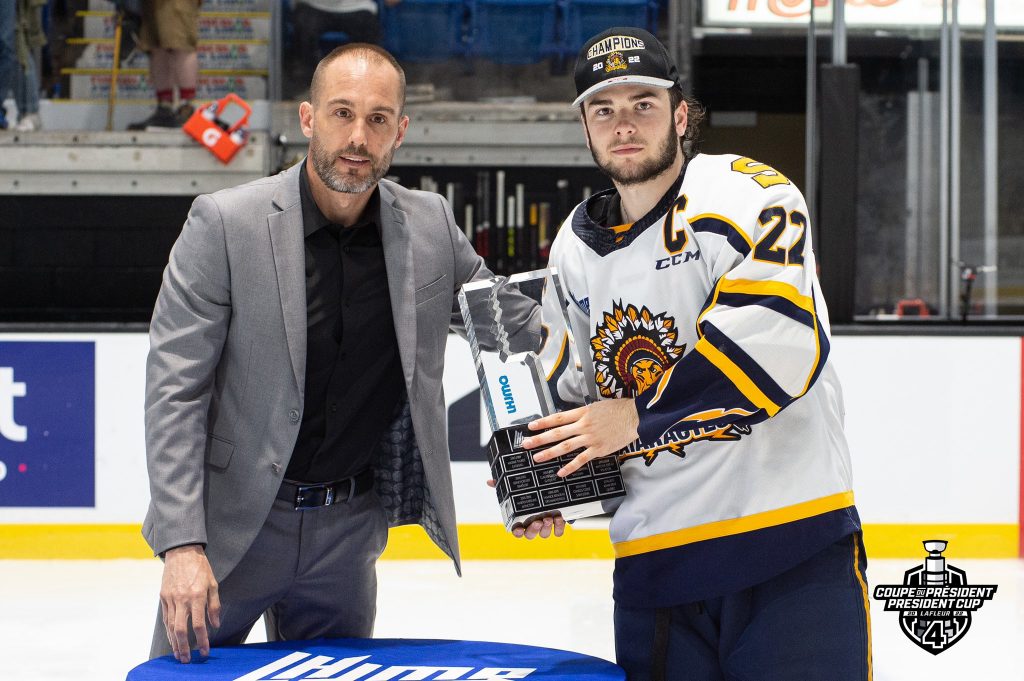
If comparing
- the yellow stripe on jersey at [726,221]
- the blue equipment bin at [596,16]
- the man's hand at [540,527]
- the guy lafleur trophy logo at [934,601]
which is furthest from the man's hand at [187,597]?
the blue equipment bin at [596,16]

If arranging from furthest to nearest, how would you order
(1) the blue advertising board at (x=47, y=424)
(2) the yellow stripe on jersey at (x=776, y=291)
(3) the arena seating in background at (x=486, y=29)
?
(3) the arena seating in background at (x=486, y=29), (1) the blue advertising board at (x=47, y=424), (2) the yellow stripe on jersey at (x=776, y=291)

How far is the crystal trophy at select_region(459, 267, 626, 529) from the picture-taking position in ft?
4.62

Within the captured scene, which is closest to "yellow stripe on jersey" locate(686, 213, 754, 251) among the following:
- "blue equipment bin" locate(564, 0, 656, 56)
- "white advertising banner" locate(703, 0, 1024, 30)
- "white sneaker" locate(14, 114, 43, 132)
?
"white advertising banner" locate(703, 0, 1024, 30)

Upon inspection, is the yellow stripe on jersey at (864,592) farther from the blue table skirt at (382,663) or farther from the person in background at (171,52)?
the person in background at (171,52)

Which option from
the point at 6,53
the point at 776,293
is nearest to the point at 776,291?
the point at 776,293

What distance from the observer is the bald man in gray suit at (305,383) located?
5.34 feet

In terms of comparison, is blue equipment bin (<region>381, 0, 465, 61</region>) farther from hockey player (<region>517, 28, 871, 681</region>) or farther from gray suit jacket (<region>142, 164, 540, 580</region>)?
hockey player (<region>517, 28, 871, 681</region>)

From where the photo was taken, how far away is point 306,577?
1.74m

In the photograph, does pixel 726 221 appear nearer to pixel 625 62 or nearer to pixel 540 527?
pixel 625 62

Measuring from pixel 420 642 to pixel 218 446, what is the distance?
39cm

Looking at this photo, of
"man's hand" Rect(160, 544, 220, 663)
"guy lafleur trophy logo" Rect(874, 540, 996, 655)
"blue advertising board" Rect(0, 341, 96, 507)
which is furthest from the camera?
"blue advertising board" Rect(0, 341, 96, 507)

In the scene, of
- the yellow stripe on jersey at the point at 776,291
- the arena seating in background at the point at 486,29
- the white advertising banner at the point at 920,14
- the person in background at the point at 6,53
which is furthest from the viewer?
the arena seating in background at the point at 486,29

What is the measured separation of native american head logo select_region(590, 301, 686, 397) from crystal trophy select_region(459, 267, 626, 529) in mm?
41

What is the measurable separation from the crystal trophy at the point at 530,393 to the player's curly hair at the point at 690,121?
234 mm
